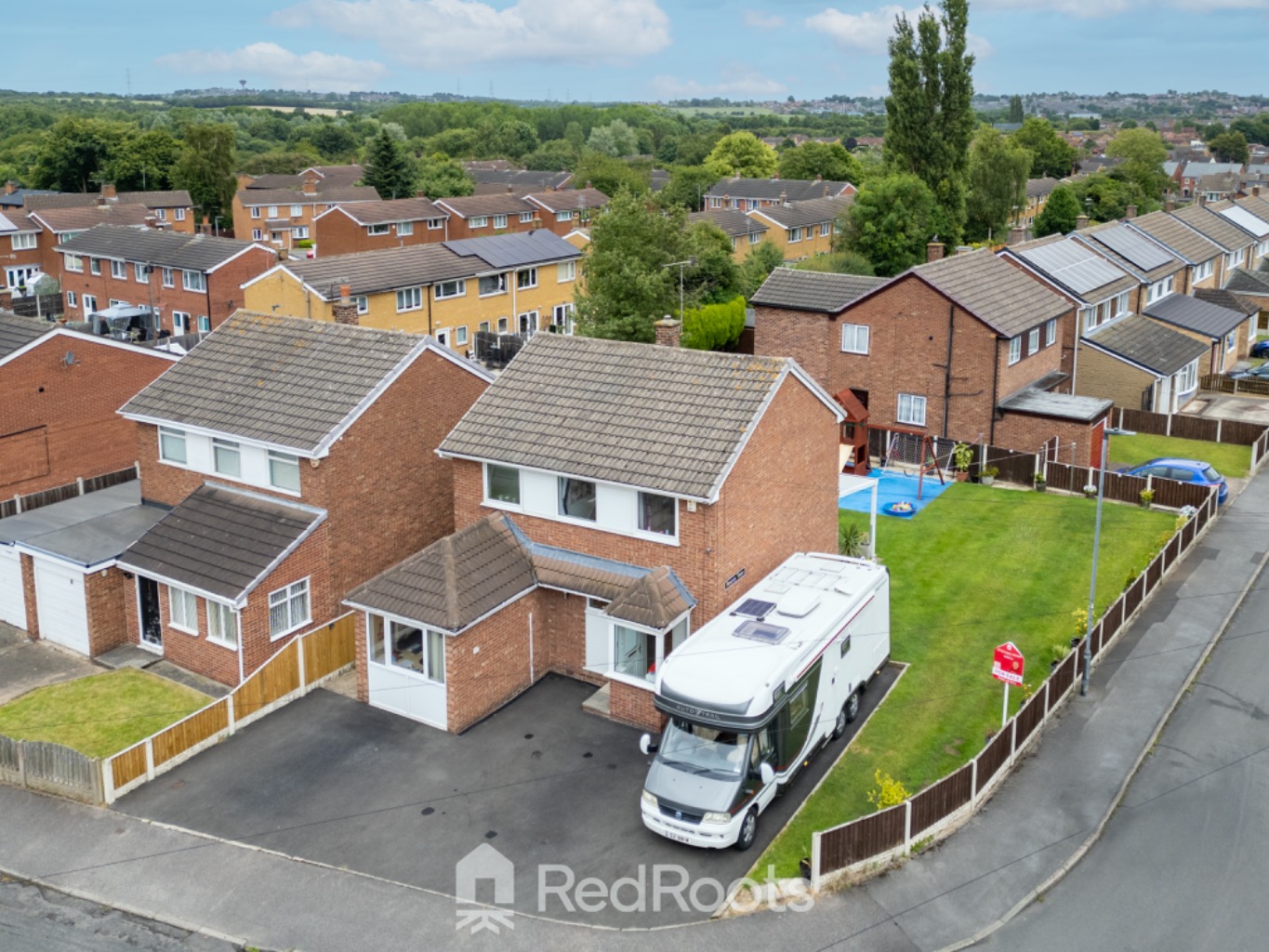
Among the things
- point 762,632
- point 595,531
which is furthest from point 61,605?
point 762,632

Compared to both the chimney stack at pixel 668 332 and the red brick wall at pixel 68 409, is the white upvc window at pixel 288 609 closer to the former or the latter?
the chimney stack at pixel 668 332

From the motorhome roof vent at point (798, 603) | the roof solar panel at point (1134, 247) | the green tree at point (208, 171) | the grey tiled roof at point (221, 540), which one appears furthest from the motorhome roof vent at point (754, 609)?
the green tree at point (208, 171)

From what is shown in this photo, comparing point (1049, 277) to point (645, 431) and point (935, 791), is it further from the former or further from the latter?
point (935, 791)

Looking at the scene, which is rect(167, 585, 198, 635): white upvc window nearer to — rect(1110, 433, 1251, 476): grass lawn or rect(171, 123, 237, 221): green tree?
rect(1110, 433, 1251, 476): grass lawn

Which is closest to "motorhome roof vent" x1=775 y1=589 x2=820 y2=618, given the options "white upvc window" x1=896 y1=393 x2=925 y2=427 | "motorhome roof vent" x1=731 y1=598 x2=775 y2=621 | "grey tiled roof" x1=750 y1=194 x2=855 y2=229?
"motorhome roof vent" x1=731 y1=598 x2=775 y2=621

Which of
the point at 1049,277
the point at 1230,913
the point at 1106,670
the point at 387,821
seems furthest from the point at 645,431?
the point at 1049,277

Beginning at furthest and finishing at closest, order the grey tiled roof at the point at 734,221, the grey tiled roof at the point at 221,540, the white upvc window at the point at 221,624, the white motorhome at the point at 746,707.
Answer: the grey tiled roof at the point at 734,221 < the white upvc window at the point at 221,624 < the grey tiled roof at the point at 221,540 < the white motorhome at the point at 746,707

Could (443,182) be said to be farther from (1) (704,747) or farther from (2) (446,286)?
(1) (704,747)
